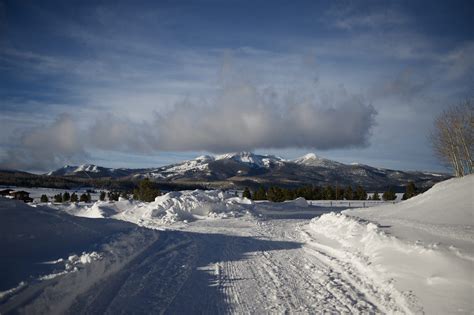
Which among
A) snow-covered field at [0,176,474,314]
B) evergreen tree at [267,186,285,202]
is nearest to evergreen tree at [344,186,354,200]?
evergreen tree at [267,186,285,202]

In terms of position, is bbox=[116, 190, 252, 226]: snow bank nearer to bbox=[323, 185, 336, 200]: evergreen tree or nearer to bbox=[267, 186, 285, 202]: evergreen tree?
bbox=[267, 186, 285, 202]: evergreen tree

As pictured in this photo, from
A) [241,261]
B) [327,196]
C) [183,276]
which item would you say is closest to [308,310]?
[183,276]

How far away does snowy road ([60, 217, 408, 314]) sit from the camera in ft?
20.9

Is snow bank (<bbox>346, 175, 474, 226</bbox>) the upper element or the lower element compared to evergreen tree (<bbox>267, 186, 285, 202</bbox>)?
upper

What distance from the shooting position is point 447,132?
122 ft

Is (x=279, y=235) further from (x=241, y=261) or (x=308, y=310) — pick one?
(x=308, y=310)

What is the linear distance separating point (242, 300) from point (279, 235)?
33.2 ft

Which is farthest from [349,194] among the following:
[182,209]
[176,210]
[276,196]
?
[176,210]

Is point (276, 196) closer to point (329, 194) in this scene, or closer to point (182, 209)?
point (329, 194)

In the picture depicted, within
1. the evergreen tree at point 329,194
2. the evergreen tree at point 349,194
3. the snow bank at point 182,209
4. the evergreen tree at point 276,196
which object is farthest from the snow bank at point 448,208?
the evergreen tree at point 349,194

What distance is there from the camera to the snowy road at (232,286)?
636 cm

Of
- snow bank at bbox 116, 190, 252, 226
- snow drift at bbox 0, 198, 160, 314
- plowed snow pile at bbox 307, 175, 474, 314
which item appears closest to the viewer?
snow drift at bbox 0, 198, 160, 314

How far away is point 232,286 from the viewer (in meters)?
7.86

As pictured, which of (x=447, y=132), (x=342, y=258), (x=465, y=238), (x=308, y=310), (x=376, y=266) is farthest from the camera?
(x=447, y=132)
